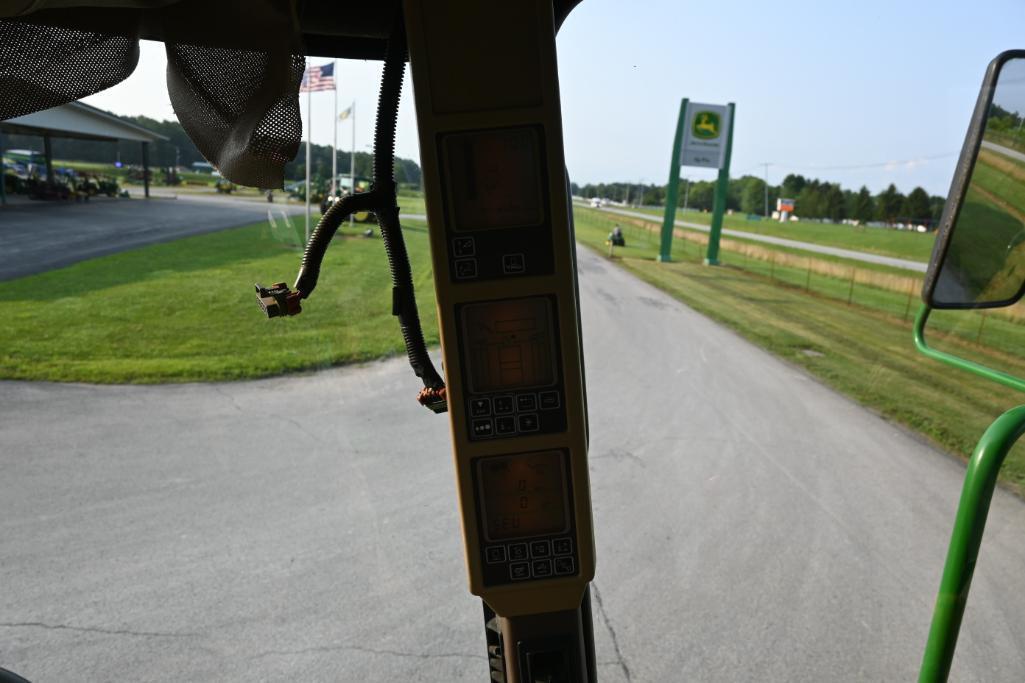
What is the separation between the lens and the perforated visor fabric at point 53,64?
93 cm

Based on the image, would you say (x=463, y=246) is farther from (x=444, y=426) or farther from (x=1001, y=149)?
(x=444, y=426)

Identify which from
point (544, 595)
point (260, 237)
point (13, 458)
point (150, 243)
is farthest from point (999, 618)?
point (13, 458)

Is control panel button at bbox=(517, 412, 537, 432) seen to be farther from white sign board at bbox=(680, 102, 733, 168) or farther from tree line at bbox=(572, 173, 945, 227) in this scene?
white sign board at bbox=(680, 102, 733, 168)

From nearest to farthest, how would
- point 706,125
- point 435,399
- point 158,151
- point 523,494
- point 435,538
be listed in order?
point 523,494 → point 435,399 → point 158,151 → point 706,125 → point 435,538

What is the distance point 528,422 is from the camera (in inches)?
35.0

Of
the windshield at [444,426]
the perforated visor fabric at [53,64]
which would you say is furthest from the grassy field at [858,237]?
the perforated visor fabric at [53,64]

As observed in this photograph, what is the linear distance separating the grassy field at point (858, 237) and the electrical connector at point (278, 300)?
0.81 metres

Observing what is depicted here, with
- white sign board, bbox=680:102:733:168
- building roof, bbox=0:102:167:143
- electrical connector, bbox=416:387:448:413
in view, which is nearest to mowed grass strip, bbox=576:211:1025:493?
white sign board, bbox=680:102:733:168

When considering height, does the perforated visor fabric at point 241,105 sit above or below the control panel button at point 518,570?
above

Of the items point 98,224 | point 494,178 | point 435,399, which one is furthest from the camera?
point 98,224

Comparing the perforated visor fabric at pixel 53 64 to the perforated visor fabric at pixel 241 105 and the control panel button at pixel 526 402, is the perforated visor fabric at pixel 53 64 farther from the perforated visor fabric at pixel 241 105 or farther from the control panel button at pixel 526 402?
the control panel button at pixel 526 402

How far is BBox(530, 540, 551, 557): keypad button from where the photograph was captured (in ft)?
3.15

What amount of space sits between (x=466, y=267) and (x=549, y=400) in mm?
185

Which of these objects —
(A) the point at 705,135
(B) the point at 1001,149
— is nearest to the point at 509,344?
(B) the point at 1001,149
